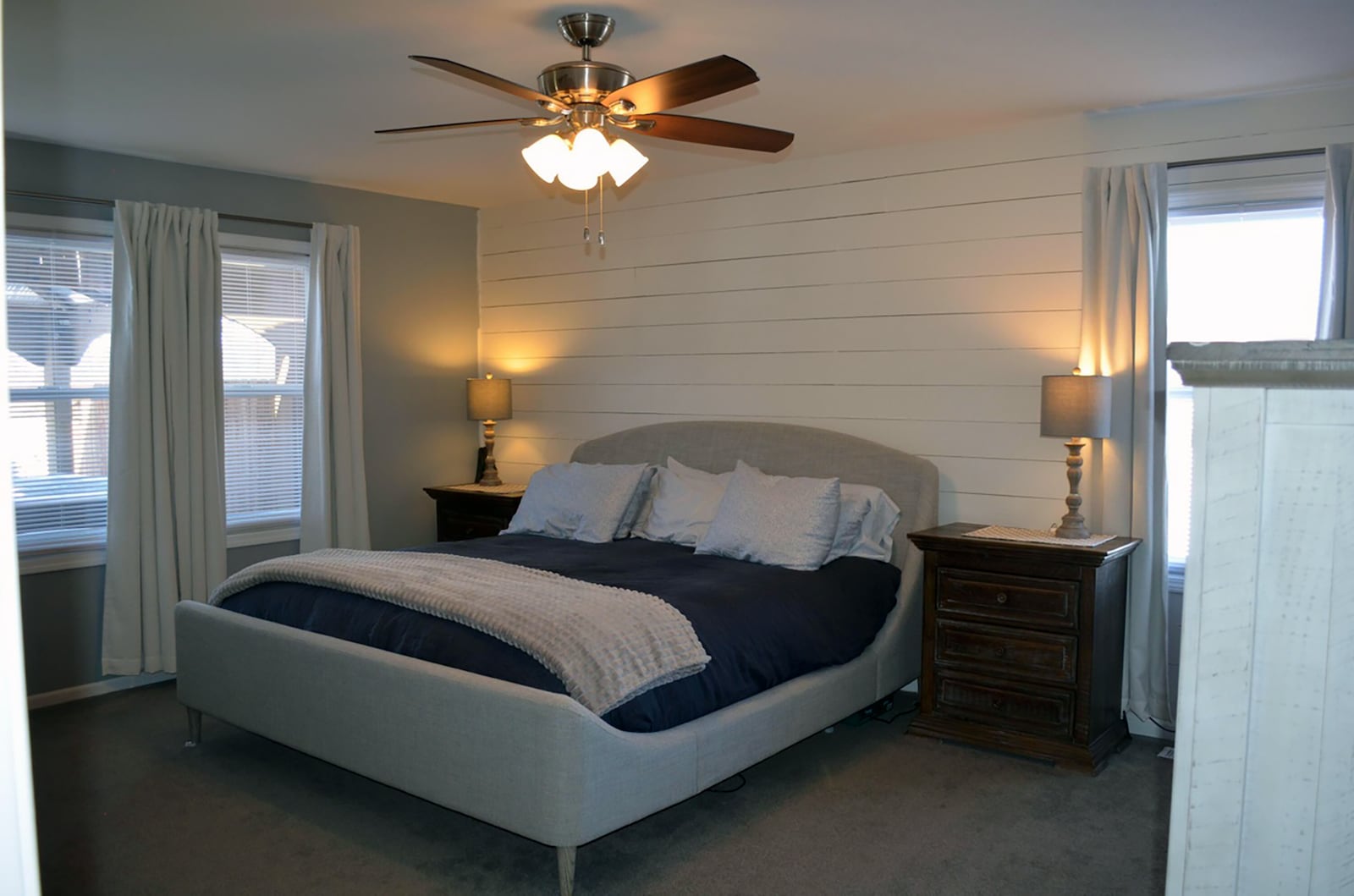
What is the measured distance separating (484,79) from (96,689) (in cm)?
347

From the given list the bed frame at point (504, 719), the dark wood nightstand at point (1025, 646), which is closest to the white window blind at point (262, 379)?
the bed frame at point (504, 719)

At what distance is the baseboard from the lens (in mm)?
4445

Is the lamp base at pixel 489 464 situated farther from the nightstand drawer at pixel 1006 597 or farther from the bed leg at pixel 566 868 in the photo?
the bed leg at pixel 566 868

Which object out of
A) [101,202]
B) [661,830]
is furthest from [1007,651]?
[101,202]

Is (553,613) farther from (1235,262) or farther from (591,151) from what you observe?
(1235,262)

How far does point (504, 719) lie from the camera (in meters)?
2.83

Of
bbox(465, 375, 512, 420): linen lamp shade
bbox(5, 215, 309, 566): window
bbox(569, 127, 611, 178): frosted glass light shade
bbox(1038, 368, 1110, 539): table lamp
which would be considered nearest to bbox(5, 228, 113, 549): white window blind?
bbox(5, 215, 309, 566): window

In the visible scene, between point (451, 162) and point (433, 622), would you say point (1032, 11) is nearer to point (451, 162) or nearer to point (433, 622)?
point (433, 622)

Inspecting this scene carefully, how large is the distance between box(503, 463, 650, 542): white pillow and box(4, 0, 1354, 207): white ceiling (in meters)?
1.50

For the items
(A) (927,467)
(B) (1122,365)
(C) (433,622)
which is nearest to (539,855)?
(C) (433,622)

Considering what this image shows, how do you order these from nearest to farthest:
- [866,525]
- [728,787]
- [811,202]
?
[728,787], [866,525], [811,202]

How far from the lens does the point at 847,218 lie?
4742 mm

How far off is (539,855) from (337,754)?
30.1 inches

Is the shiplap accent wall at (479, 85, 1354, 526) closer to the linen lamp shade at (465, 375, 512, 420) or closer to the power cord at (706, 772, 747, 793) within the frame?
the linen lamp shade at (465, 375, 512, 420)
